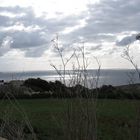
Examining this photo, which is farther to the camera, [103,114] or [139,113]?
[103,114]

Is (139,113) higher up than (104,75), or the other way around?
(104,75)

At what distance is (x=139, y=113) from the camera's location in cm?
549

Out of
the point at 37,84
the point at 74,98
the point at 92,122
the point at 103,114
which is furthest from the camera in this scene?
the point at 37,84

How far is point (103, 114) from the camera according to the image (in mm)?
16766

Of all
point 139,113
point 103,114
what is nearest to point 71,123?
point 139,113

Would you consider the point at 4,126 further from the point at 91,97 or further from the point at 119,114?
the point at 119,114

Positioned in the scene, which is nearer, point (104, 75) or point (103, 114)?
point (104, 75)

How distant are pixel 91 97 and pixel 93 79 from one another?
36cm

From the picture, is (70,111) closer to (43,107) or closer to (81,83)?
(81,83)

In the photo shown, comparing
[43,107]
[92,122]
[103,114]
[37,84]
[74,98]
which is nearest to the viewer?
[92,122]

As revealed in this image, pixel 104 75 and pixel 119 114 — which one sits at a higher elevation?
pixel 104 75

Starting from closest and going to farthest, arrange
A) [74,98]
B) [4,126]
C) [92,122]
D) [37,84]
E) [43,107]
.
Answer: [92,122] → [74,98] → [4,126] → [43,107] → [37,84]

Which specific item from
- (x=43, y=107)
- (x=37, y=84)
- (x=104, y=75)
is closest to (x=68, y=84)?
(x=104, y=75)

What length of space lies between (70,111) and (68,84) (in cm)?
57
